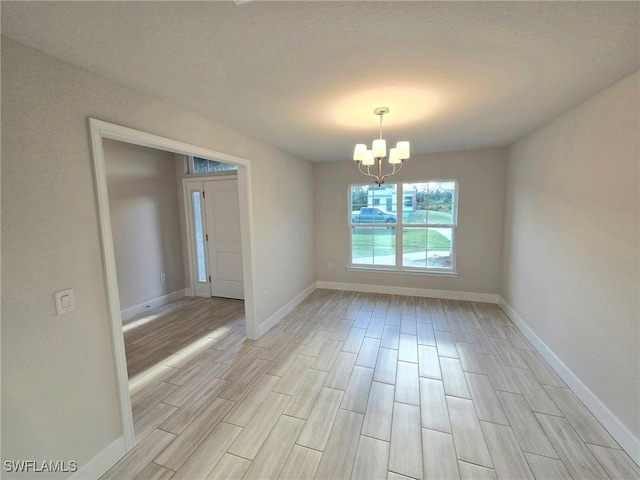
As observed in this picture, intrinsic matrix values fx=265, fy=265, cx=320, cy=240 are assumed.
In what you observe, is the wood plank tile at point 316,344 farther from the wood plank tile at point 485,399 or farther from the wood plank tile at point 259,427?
the wood plank tile at point 485,399

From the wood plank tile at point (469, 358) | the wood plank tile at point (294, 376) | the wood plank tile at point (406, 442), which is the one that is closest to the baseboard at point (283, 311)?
the wood plank tile at point (294, 376)

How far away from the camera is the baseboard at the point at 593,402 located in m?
1.63

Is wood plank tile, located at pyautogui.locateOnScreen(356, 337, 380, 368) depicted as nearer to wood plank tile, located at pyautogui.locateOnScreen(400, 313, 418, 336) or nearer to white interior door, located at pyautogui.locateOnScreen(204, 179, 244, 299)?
Result: wood plank tile, located at pyautogui.locateOnScreen(400, 313, 418, 336)

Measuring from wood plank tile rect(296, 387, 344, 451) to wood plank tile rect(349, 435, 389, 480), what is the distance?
241 mm

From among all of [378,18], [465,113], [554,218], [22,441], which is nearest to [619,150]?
[554,218]

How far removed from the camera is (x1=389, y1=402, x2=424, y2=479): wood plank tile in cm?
158

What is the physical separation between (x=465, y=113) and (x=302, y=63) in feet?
5.46

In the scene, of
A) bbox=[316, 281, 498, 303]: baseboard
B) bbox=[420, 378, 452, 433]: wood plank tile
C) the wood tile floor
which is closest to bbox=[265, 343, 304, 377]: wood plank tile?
the wood tile floor

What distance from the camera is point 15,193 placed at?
48.6 inches

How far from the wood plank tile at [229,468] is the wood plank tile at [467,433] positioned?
1332mm

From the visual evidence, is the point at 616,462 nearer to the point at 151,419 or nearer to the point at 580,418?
the point at 580,418

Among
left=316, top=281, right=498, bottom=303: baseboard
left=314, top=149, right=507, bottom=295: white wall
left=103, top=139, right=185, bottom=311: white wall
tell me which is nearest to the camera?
left=103, top=139, right=185, bottom=311: white wall

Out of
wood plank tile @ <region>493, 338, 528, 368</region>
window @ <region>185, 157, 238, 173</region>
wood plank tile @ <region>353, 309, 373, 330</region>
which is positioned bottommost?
wood plank tile @ <region>493, 338, 528, 368</region>

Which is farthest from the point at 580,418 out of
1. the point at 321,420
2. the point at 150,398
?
the point at 150,398
